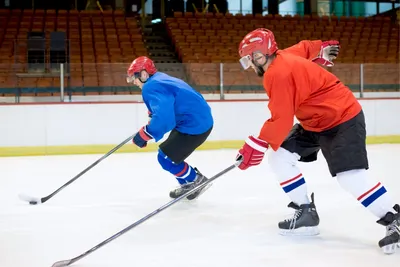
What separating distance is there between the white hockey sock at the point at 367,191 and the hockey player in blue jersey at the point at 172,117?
1.13 metres

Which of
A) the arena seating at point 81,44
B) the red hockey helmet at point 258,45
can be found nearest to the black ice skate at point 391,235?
the red hockey helmet at point 258,45

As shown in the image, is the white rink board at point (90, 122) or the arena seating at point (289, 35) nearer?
the white rink board at point (90, 122)

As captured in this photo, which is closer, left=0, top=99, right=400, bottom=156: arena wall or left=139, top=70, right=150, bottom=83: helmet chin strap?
left=139, top=70, right=150, bottom=83: helmet chin strap

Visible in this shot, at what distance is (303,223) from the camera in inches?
88.4

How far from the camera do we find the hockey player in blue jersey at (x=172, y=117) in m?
2.81

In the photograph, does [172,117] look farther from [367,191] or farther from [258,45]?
[367,191]

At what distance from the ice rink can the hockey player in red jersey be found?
22 cm

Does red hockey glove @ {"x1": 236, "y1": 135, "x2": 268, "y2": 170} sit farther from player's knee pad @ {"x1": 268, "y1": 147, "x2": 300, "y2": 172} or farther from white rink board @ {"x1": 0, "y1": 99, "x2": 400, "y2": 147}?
white rink board @ {"x1": 0, "y1": 99, "x2": 400, "y2": 147}

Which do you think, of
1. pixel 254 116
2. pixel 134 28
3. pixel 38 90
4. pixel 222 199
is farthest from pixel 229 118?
pixel 134 28

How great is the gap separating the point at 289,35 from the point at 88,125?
6363 mm

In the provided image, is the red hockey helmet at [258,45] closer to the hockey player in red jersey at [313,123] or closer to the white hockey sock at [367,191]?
the hockey player in red jersey at [313,123]

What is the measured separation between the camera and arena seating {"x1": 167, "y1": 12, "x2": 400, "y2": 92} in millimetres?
9711

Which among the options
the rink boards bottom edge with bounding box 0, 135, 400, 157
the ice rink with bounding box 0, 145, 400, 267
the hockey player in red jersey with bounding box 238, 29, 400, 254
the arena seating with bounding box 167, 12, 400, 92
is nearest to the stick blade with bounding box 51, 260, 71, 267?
the ice rink with bounding box 0, 145, 400, 267

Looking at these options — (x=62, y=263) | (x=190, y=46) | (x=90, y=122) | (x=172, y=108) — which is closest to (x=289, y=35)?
(x=190, y=46)
